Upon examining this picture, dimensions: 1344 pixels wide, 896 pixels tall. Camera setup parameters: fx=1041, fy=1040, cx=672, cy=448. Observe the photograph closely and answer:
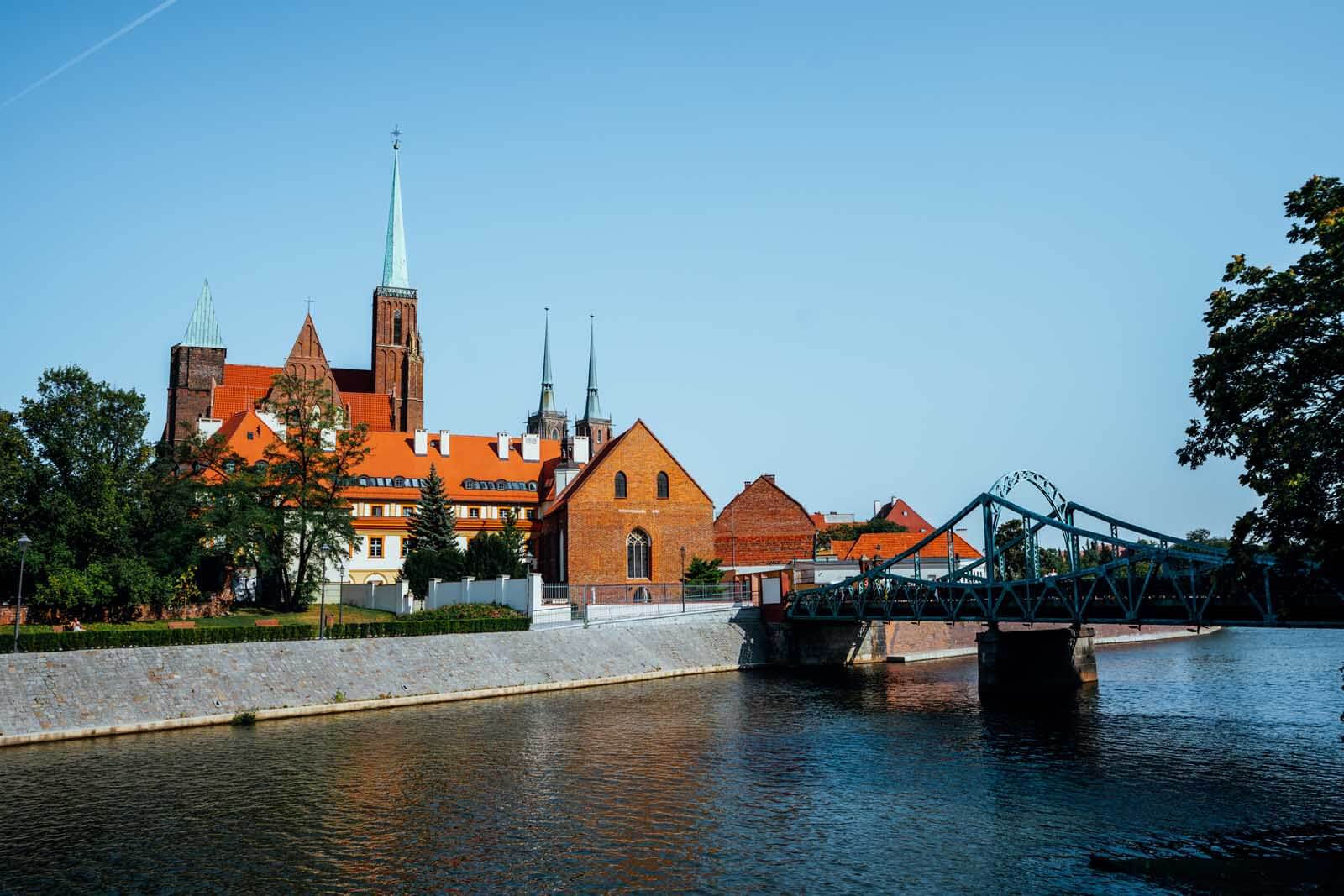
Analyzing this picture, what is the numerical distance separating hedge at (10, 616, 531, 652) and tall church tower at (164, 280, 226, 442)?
5078 cm

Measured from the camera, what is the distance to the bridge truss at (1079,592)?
1324 inches

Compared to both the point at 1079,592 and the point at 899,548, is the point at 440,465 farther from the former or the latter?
the point at 1079,592

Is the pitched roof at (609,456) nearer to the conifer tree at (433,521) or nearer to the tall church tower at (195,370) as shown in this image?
the conifer tree at (433,521)

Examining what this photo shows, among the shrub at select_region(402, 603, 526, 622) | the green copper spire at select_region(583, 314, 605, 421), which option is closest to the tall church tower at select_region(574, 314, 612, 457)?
the green copper spire at select_region(583, 314, 605, 421)

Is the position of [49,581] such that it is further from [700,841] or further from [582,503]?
[700,841]

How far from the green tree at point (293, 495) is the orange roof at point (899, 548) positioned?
46062 millimetres

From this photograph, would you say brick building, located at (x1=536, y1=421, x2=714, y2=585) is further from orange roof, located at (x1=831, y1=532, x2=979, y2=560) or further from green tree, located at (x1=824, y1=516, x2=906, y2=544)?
green tree, located at (x1=824, y1=516, x2=906, y2=544)

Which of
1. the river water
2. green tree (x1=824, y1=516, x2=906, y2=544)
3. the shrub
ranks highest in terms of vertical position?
green tree (x1=824, y1=516, x2=906, y2=544)

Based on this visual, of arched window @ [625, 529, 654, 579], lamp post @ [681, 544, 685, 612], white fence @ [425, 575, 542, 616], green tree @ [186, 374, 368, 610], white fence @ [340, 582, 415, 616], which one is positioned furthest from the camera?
arched window @ [625, 529, 654, 579]

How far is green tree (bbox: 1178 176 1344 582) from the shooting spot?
17500 mm

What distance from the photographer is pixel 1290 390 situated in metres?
18.6

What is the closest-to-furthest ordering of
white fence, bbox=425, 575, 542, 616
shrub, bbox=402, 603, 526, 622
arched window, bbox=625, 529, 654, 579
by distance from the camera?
shrub, bbox=402, 603, 526, 622 → white fence, bbox=425, 575, 542, 616 → arched window, bbox=625, 529, 654, 579

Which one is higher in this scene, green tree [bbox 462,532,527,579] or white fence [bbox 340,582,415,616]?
green tree [bbox 462,532,527,579]

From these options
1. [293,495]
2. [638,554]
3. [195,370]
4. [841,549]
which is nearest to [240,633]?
[293,495]
